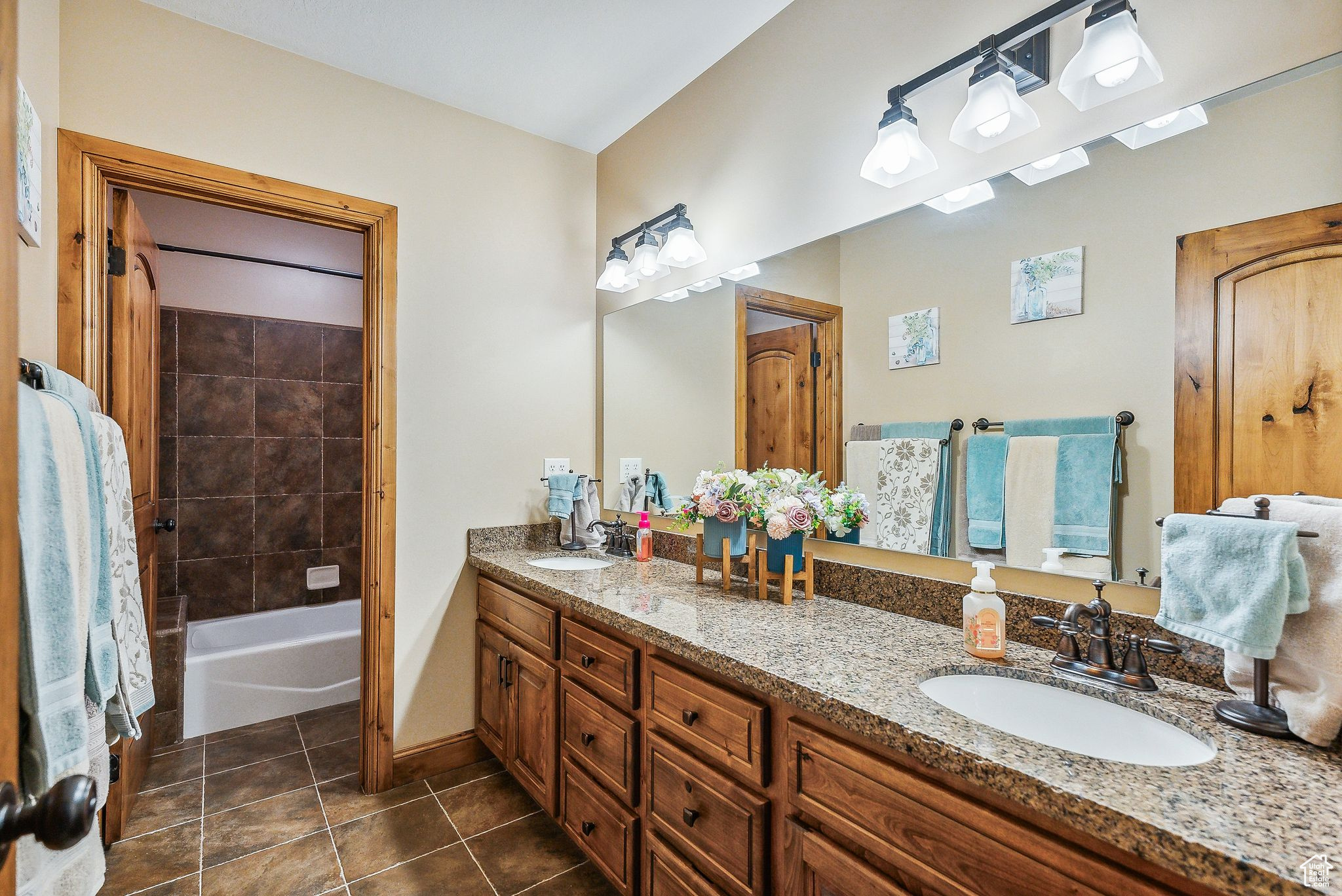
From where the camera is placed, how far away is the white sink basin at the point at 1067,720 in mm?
957

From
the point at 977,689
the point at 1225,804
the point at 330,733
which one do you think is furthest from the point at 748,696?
the point at 330,733

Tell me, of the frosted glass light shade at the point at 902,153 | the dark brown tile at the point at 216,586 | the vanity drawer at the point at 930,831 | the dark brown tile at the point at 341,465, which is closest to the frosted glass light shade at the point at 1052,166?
the frosted glass light shade at the point at 902,153

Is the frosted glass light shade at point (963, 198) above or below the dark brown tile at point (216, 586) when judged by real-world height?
above

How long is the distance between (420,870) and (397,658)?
745mm

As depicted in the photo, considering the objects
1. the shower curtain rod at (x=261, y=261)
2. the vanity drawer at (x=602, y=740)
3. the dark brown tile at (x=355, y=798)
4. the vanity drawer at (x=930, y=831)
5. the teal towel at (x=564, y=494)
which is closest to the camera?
the vanity drawer at (x=930, y=831)

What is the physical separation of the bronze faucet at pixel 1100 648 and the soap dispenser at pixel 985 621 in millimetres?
64

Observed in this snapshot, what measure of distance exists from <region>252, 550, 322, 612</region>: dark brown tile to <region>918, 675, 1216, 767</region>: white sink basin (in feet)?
11.8

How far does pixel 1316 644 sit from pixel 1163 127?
0.92m

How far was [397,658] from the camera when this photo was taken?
2.36 metres

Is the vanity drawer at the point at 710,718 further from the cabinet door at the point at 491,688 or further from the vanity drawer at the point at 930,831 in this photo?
the cabinet door at the point at 491,688

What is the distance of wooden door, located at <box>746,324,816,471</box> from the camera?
185 cm

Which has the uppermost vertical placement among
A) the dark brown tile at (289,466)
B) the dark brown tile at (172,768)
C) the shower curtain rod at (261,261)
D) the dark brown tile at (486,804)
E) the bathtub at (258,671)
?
the shower curtain rod at (261,261)

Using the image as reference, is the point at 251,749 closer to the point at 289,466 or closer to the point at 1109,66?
the point at 289,466

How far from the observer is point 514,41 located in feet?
6.89
